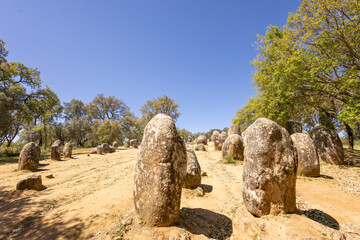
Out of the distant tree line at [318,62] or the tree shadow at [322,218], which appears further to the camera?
the distant tree line at [318,62]

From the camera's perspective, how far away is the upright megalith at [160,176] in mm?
3467

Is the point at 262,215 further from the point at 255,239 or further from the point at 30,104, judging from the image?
the point at 30,104

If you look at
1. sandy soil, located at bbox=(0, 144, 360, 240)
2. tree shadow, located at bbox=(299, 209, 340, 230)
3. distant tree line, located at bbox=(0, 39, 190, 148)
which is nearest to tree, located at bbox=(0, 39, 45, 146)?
distant tree line, located at bbox=(0, 39, 190, 148)

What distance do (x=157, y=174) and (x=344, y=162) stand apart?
1363 cm

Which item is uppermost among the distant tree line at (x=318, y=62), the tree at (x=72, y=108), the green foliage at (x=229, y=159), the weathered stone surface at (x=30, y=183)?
the tree at (x=72, y=108)

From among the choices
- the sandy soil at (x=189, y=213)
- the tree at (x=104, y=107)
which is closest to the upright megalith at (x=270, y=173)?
the sandy soil at (x=189, y=213)

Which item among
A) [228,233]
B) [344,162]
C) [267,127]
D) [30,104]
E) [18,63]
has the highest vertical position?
[18,63]

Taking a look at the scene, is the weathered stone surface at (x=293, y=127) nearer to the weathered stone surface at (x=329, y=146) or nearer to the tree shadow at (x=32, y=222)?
the weathered stone surface at (x=329, y=146)

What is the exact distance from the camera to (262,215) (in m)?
4.15

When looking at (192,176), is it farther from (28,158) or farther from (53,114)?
(53,114)

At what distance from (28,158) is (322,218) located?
16205mm

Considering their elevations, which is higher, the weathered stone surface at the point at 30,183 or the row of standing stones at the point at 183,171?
the row of standing stones at the point at 183,171

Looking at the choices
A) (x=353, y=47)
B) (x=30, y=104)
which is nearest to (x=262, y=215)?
(x=353, y=47)

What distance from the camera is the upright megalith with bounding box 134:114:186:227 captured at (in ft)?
11.4
